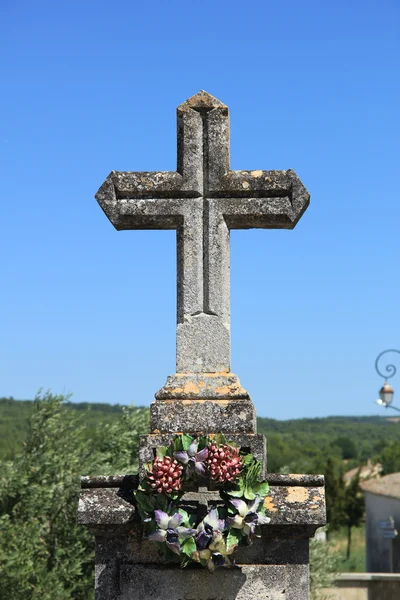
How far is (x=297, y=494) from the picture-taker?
18.8ft

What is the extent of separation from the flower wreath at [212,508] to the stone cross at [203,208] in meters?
0.71

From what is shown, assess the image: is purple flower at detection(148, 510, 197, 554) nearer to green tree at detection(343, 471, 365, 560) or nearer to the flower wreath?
the flower wreath

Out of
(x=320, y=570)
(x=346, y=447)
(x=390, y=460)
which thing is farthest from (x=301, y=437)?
(x=320, y=570)

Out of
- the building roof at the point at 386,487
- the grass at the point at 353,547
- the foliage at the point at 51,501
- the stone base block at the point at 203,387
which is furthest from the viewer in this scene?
the grass at the point at 353,547

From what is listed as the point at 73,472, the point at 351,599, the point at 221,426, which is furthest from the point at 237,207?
the point at 351,599

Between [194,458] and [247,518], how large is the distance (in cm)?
45

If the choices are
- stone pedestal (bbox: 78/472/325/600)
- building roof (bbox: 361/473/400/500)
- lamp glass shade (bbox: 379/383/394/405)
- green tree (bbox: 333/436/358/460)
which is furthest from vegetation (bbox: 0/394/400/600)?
green tree (bbox: 333/436/358/460)

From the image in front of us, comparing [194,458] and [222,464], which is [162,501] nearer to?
[194,458]

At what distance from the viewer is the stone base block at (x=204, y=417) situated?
583cm

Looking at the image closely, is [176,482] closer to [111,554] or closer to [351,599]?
[111,554]

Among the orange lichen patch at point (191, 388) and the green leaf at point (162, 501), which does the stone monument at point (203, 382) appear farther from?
the green leaf at point (162, 501)

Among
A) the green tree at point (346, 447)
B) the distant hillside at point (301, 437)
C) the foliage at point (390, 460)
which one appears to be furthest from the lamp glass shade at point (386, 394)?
the green tree at point (346, 447)

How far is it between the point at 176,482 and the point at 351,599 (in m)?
21.4

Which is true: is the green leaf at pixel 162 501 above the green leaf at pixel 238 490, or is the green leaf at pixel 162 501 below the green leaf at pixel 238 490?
below
